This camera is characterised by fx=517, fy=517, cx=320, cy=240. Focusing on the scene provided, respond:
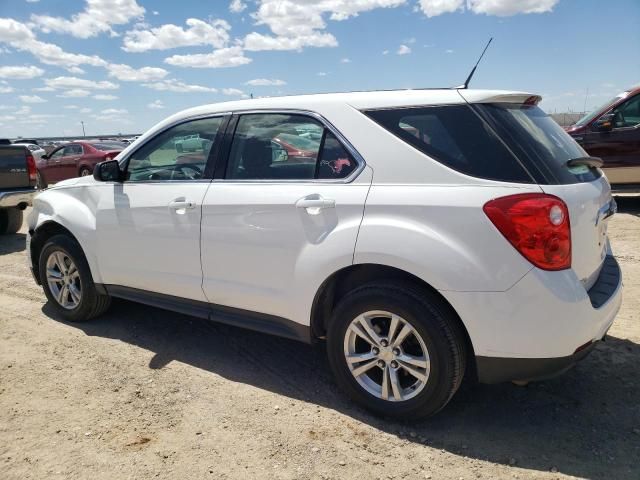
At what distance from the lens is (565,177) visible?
101 inches

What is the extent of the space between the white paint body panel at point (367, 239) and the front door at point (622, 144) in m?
6.38

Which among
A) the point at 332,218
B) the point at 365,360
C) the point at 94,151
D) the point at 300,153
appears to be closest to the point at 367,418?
the point at 365,360

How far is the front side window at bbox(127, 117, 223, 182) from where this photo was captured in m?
3.57

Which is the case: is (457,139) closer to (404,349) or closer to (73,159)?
(404,349)

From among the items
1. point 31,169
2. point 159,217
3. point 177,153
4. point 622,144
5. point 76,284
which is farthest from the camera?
point 31,169

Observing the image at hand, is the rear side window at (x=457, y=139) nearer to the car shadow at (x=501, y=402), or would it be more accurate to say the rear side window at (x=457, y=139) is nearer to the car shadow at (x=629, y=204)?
the car shadow at (x=501, y=402)

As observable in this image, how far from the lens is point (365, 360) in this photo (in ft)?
9.50

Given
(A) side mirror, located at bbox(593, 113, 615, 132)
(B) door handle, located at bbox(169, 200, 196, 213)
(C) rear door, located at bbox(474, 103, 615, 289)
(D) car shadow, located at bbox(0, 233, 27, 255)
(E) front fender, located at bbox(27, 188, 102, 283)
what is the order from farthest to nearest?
(A) side mirror, located at bbox(593, 113, 615, 132)
(D) car shadow, located at bbox(0, 233, 27, 255)
(E) front fender, located at bbox(27, 188, 102, 283)
(B) door handle, located at bbox(169, 200, 196, 213)
(C) rear door, located at bbox(474, 103, 615, 289)

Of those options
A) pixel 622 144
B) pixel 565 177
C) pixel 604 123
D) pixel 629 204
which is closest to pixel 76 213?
pixel 565 177

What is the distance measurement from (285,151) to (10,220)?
309 inches

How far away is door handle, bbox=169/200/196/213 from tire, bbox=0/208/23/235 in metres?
6.91

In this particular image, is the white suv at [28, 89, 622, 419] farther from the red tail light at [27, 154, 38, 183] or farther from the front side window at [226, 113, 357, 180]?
the red tail light at [27, 154, 38, 183]

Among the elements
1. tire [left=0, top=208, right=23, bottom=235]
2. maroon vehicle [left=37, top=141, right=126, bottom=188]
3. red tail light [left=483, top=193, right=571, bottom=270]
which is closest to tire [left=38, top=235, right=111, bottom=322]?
red tail light [left=483, top=193, right=571, bottom=270]

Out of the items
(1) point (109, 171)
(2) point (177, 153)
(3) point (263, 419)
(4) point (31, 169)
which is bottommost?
(3) point (263, 419)
